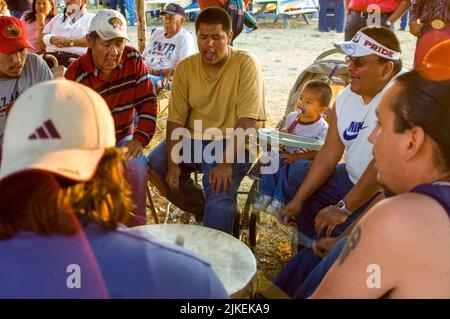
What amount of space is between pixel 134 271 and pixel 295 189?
252cm

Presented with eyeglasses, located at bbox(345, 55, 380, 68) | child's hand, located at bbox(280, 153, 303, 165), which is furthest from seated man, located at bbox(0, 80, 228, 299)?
child's hand, located at bbox(280, 153, 303, 165)

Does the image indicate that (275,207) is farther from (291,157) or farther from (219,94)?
(219,94)

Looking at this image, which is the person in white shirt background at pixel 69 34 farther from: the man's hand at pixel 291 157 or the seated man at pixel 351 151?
the seated man at pixel 351 151

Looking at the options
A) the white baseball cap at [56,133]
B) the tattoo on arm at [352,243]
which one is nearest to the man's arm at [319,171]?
the tattoo on arm at [352,243]

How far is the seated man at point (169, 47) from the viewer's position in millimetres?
6410

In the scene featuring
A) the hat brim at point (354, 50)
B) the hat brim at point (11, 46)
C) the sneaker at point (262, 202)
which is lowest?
the sneaker at point (262, 202)

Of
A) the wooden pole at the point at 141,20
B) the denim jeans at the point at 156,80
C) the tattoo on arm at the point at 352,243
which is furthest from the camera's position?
the wooden pole at the point at 141,20

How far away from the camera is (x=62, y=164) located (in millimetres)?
1267

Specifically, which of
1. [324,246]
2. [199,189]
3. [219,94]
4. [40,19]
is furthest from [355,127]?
[40,19]

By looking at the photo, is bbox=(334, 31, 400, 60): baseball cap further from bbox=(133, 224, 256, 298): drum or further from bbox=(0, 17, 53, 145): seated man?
bbox=(0, 17, 53, 145): seated man

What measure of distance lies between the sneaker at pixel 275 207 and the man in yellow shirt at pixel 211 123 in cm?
25

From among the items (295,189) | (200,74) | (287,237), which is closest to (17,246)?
(295,189)

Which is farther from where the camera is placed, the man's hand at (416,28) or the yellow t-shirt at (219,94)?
the man's hand at (416,28)
